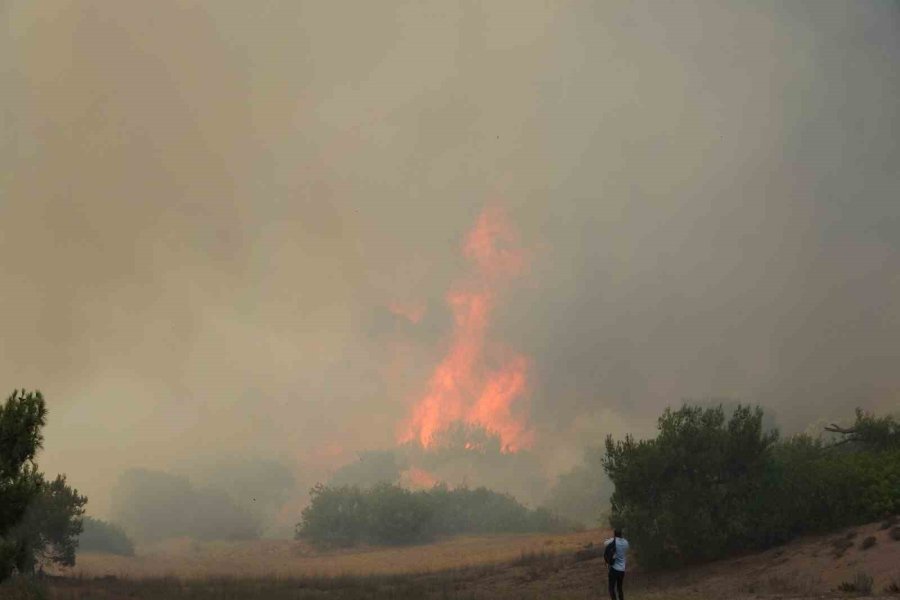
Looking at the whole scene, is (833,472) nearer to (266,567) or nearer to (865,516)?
(865,516)

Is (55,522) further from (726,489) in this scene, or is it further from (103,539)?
(103,539)

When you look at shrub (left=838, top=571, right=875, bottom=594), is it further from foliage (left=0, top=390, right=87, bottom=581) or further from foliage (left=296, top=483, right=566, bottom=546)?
foliage (left=296, top=483, right=566, bottom=546)

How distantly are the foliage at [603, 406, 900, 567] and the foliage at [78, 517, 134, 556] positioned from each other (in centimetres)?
7330

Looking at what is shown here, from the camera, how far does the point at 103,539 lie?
87375 mm

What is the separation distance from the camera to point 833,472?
35.3 meters

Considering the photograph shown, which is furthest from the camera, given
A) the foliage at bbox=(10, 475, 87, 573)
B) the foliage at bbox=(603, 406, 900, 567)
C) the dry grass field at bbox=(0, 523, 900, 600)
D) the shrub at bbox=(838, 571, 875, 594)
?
the foliage at bbox=(10, 475, 87, 573)

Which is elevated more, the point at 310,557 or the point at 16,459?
the point at 16,459

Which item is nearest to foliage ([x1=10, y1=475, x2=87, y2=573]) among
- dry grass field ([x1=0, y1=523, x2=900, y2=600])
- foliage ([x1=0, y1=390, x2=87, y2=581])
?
dry grass field ([x1=0, y1=523, x2=900, y2=600])

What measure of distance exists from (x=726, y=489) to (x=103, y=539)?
80.3m

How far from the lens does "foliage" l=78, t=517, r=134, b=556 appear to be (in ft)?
281

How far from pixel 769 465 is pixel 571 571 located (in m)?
13.0

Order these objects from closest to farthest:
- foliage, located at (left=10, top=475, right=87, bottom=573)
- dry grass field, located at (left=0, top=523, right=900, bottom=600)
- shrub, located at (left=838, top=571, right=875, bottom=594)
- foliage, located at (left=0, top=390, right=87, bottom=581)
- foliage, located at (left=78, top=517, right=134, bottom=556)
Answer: foliage, located at (left=0, top=390, right=87, bottom=581)
shrub, located at (left=838, top=571, right=875, bottom=594)
dry grass field, located at (left=0, top=523, right=900, bottom=600)
foliage, located at (left=10, top=475, right=87, bottom=573)
foliage, located at (left=78, top=517, right=134, bottom=556)

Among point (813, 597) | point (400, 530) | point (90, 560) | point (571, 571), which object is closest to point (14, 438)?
point (813, 597)

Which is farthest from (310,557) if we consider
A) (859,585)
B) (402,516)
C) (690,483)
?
(859,585)
